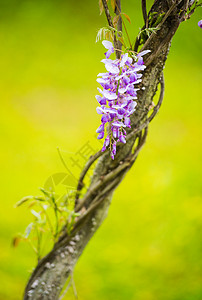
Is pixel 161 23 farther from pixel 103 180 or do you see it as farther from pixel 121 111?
pixel 103 180

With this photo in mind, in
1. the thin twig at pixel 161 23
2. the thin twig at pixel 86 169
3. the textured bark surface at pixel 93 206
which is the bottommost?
the textured bark surface at pixel 93 206

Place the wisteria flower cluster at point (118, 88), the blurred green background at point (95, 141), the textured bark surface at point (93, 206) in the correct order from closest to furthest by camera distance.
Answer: the wisteria flower cluster at point (118, 88)
the textured bark surface at point (93, 206)
the blurred green background at point (95, 141)

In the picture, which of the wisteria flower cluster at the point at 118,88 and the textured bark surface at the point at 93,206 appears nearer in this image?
the wisteria flower cluster at the point at 118,88

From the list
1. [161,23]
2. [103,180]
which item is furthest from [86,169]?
[161,23]

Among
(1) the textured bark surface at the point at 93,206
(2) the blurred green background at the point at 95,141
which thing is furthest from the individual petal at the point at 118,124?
(2) the blurred green background at the point at 95,141

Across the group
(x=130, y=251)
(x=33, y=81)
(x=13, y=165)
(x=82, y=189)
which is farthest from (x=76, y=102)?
(x=130, y=251)

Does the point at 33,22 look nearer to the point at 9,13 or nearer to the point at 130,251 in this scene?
the point at 9,13

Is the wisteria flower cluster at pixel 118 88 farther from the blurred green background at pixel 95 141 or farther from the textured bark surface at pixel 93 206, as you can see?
the blurred green background at pixel 95 141
